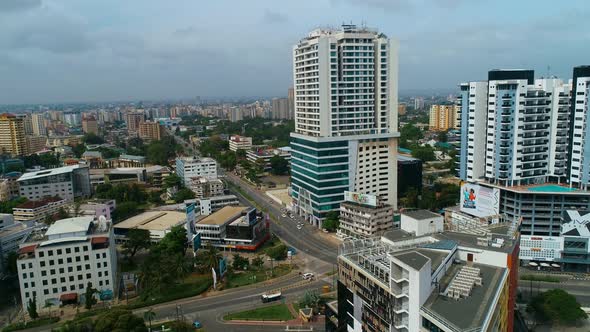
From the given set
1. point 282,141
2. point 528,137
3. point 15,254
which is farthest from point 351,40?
point 282,141

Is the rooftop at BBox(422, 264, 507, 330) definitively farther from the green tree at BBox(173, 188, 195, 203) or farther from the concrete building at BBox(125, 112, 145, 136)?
the concrete building at BBox(125, 112, 145, 136)

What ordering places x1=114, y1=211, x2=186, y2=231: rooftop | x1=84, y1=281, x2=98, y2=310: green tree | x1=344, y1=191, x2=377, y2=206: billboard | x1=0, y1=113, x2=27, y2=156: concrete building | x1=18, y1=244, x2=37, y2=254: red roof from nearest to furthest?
1. x1=84, y1=281, x2=98, y2=310: green tree
2. x1=18, y1=244, x2=37, y2=254: red roof
3. x1=344, y1=191, x2=377, y2=206: billboard
4. x1=114, y1=211, x2=186, y2=231: rooftop
5. x1=0, y1=113, x2=27, y2=156: concrete building

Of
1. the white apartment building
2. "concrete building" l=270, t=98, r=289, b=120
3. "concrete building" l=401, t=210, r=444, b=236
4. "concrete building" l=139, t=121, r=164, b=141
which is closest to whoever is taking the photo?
"concrete building" l=401, t=210, r=444, b=236

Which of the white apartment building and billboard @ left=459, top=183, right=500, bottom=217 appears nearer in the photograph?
billboard @ left=459, top=183, right=500, bottom=217

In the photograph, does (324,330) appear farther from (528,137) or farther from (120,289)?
(528,137)

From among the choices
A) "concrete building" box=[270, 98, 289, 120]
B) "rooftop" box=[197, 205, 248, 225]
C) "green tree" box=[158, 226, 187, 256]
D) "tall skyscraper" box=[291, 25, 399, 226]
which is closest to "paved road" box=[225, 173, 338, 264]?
"tall skyscraper" box=[291, 25, 399, 226]

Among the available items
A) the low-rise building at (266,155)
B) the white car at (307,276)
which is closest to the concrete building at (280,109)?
the low-rise building at (266,155)

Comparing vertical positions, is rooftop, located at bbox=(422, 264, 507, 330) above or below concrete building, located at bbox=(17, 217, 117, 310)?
above

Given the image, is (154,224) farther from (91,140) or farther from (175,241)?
(91,140)
